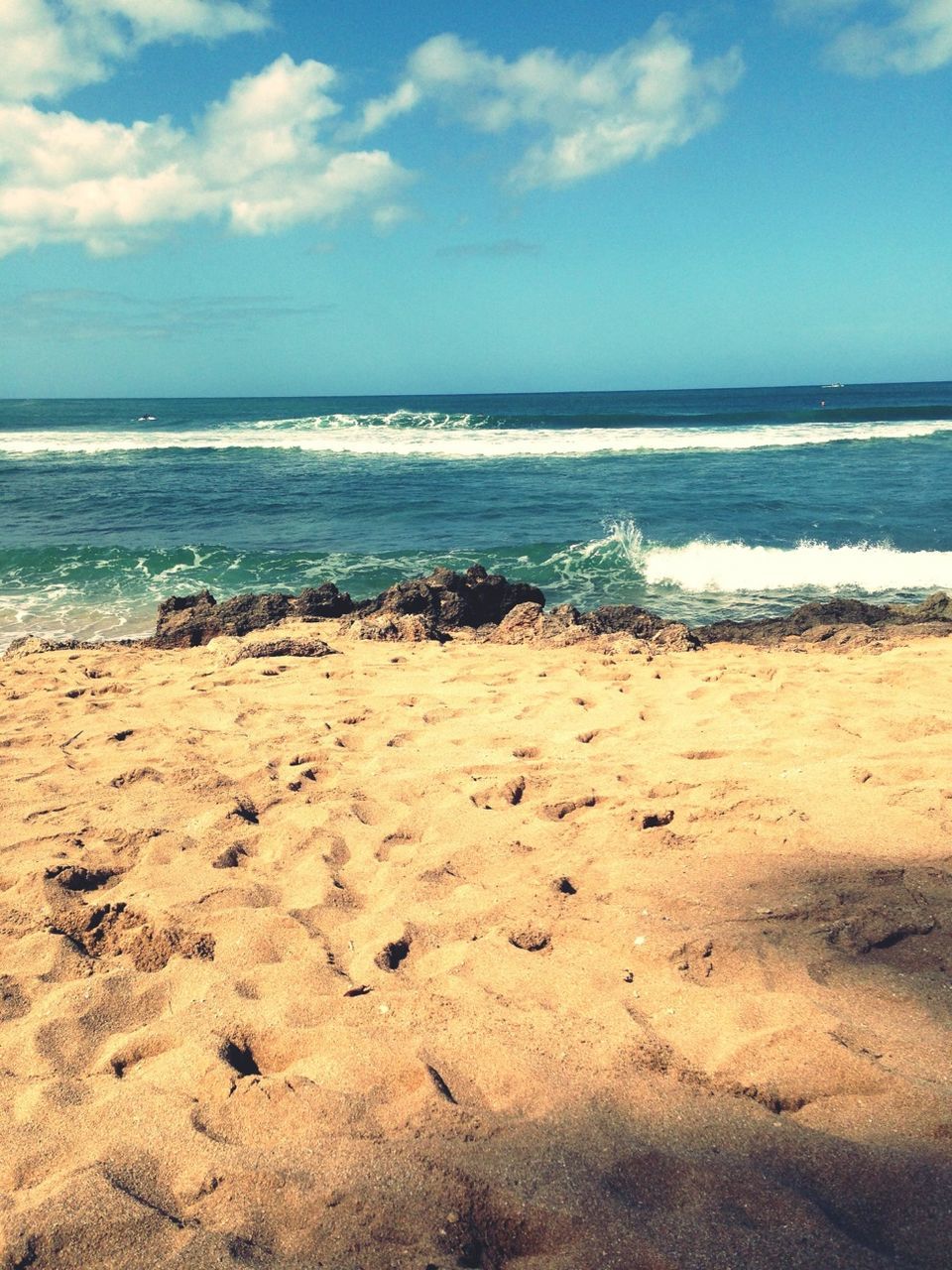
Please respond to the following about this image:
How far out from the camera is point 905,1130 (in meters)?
2.08

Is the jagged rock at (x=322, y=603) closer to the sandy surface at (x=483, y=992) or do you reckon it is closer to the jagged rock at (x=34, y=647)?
the jagged rock at (x=34, y=647)

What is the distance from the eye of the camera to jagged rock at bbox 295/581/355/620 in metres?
9.33

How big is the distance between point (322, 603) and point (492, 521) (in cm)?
797

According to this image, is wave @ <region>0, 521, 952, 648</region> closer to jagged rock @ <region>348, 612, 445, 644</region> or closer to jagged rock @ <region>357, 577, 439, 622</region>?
jagged rock @ <region>357, 577, 439, 622</region>

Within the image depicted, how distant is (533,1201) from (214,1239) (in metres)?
0.73

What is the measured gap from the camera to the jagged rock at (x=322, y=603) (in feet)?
30.6

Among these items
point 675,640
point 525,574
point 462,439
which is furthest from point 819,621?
point 462,439

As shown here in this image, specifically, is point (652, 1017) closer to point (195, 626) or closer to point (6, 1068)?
point (6, 1068)

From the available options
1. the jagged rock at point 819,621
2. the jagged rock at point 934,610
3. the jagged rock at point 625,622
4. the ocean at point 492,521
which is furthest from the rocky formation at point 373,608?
the jagged rock at point 934,610

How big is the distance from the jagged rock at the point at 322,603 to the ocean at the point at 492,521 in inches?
87.9

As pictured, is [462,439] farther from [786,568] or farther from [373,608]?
[373,608]

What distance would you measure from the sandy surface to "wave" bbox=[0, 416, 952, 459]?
25133mm

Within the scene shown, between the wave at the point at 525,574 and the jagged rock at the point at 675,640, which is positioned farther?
the wave at the point at 525,574

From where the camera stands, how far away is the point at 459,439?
3509cm
